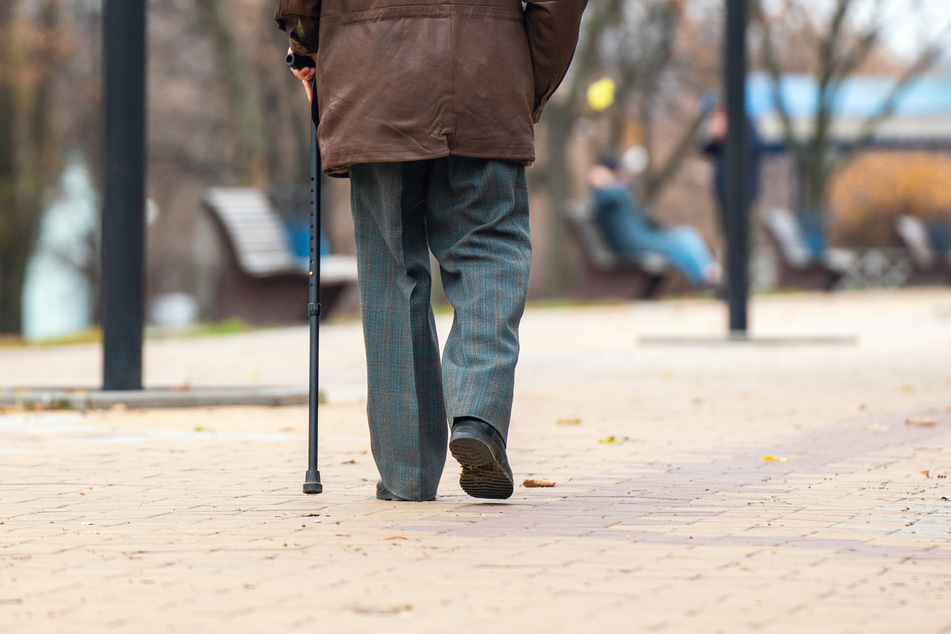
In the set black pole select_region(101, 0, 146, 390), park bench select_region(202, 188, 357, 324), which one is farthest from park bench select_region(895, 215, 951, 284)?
black pole select_region(101, 0, 146, 390)

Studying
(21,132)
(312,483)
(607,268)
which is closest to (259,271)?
(607,268)

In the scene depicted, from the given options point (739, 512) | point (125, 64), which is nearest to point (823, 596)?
point (739, 512)

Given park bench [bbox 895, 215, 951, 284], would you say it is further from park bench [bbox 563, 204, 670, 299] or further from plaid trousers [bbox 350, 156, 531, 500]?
plaid trousers [bbox 350, 156, 531, 500]

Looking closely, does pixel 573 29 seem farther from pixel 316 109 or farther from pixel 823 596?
pixel 823 596

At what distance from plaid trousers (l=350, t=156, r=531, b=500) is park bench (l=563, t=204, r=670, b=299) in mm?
16896

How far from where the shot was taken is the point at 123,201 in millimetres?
7562

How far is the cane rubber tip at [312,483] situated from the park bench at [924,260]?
2489cm

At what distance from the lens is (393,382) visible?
4375 millimetres

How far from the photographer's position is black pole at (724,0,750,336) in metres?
11.9

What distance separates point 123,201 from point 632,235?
14.6 metres

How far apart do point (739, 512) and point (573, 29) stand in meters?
1.37

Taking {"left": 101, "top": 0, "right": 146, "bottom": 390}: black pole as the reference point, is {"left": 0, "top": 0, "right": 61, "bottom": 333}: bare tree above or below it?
below

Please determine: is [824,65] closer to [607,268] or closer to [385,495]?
[607,268]

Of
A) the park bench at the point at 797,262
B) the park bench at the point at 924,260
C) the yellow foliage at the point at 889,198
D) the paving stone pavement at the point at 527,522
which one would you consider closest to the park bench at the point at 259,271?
the paving stone pavement at the point at 527,522
